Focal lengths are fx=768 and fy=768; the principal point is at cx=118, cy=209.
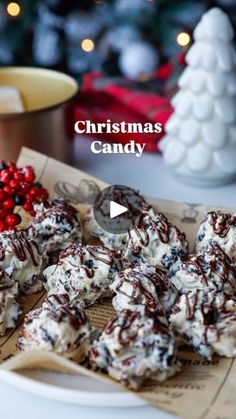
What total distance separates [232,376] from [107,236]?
39 centimetres

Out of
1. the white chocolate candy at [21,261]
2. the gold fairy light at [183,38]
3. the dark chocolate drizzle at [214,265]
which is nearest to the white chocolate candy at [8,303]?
the white chocolate candy at [21,261]

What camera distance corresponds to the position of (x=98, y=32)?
2.00 meters

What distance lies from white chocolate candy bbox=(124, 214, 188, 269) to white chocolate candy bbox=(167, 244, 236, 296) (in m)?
0.05

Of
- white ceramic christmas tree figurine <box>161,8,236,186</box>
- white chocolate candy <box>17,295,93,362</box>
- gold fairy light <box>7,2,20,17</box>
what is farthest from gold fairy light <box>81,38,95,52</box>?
white chocolate candy <box>17,295,93,362</box>

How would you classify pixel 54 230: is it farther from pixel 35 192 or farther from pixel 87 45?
pixel 87 45

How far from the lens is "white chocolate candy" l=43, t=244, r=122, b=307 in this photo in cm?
111

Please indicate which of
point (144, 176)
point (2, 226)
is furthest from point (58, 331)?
point (144, 176)

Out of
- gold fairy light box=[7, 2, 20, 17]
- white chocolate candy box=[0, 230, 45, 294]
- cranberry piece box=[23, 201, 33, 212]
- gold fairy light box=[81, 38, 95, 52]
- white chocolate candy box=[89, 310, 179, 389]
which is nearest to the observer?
white chocolate candy box=[89, 310, 179, 389]

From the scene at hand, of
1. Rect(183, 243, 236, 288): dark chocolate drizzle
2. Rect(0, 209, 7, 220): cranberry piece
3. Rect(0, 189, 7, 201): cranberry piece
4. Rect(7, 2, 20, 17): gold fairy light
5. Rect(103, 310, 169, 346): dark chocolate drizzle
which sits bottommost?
Rect(103, 310, 169, 346): dark chocolate drizzle

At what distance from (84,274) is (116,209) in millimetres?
210

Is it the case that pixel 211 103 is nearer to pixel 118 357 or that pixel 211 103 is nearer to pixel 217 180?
pixel 217 180

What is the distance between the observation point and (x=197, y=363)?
98 centimetres

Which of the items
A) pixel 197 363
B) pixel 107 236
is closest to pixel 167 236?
pixel 107 236

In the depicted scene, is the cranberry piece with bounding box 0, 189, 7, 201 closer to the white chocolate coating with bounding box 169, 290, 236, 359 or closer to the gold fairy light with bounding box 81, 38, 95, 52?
the white chocolate coating with bounding box 169, 290, 236, 359
